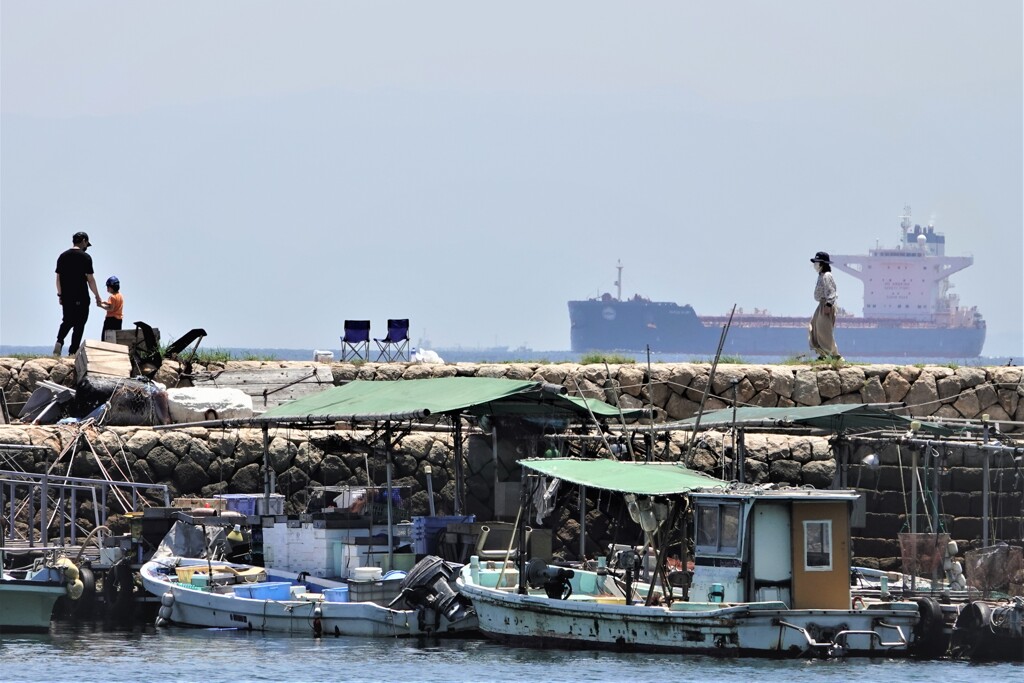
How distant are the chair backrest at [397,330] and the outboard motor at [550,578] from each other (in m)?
12.3

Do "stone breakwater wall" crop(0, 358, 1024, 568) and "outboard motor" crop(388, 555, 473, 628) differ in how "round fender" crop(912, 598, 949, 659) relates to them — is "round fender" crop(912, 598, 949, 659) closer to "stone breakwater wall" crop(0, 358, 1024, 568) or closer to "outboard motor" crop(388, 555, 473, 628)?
"stone breakwater wall" crop(0, 358, 1024, 568)

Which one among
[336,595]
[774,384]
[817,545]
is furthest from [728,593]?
[774,384]

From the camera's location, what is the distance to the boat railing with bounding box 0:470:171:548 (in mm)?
21453

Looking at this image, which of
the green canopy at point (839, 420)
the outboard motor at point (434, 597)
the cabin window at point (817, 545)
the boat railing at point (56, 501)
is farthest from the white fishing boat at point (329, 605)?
the green canopy at point (839, 420)

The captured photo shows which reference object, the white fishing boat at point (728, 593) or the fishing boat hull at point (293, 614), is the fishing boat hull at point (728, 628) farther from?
the fishing boat hull at point (293, 614)

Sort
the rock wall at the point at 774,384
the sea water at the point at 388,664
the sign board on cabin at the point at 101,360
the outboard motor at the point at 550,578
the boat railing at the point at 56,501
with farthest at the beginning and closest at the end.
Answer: the rock wall at the point at 774,384 → the sign board on cabin at the point at 101,360 → the boat railing at the point at 56,501 → the outboard motor at the point at 550,578 → the sea water at the point at 388,664

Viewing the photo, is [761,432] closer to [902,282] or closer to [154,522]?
[154,522]

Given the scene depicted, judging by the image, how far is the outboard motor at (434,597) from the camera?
64.7ft

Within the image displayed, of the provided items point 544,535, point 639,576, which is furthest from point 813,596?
point 544,535

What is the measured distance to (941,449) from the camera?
66.4 feet

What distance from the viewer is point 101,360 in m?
27.1

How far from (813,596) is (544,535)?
12.7 ft

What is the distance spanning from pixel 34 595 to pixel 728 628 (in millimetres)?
8026

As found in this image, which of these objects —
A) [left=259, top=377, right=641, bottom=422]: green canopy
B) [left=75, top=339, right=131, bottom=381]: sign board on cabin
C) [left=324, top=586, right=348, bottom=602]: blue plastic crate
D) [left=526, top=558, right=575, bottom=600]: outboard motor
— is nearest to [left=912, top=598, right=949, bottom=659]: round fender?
[left=526, top=558, right=575, bottom=600]: outboard motor
